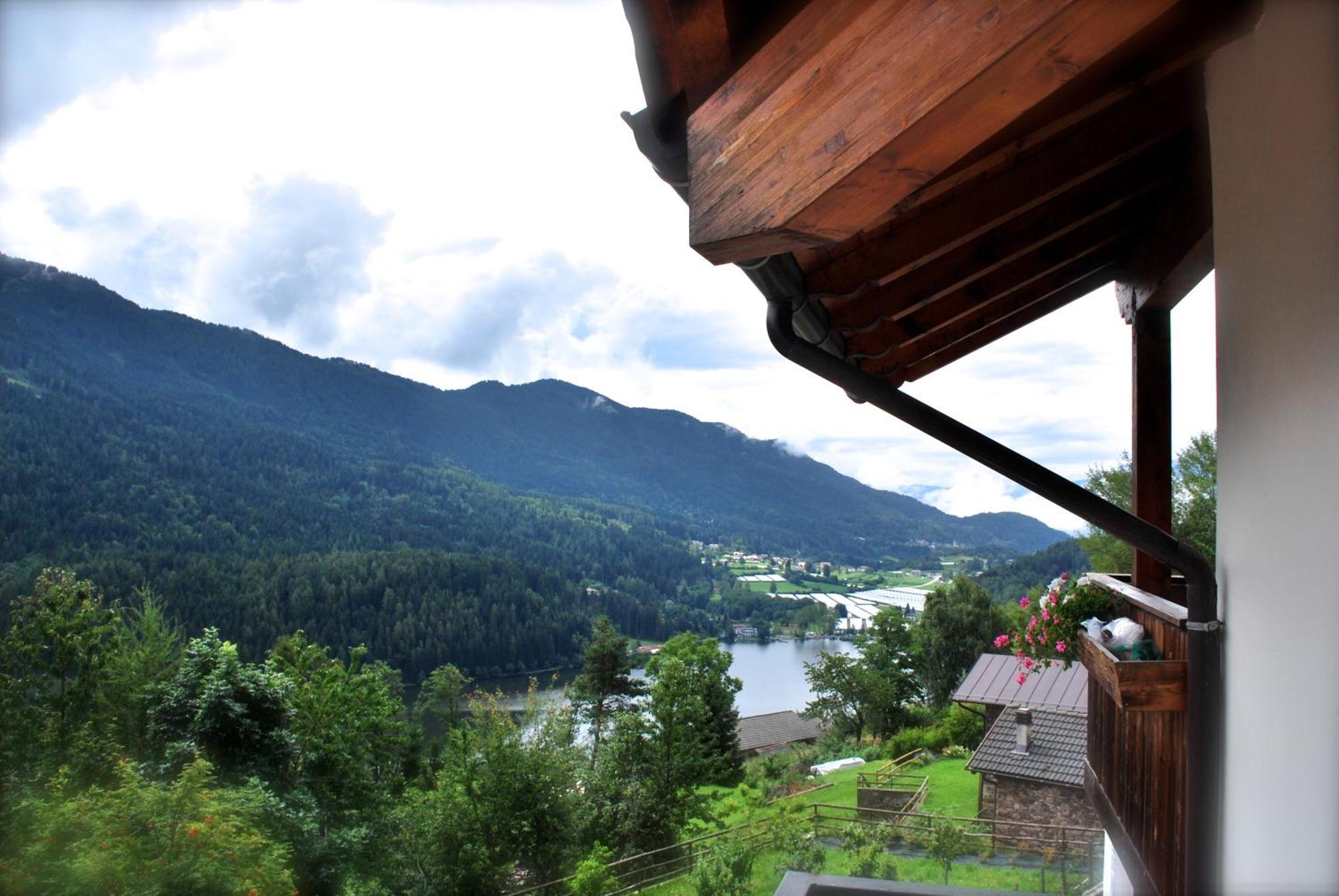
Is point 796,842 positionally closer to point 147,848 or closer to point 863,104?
point 147,848

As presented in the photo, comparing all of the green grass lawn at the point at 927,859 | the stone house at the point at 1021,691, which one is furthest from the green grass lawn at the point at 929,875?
the stone house at the point at 1021,691

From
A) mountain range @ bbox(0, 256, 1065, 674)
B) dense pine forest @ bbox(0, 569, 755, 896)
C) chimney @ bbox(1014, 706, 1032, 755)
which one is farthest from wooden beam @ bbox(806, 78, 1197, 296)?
mountain range @ bbox(0, 256, 1065, 674)

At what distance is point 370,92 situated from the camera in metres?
10.5

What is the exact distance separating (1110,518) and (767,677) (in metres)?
54.7

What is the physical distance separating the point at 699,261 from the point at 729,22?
0.27m

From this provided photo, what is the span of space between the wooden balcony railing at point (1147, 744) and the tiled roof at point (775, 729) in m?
28.9

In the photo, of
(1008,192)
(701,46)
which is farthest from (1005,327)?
(701,46)

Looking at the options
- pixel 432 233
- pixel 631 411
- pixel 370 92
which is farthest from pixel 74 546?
pixel 631 411

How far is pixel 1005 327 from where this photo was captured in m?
2.72

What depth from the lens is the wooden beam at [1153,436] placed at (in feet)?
7.30

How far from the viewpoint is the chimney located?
11203mm

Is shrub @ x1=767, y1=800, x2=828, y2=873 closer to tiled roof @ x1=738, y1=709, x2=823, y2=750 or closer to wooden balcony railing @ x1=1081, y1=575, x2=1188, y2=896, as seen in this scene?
wooden balcony railing @ x1=1081, y1=575, x2=1188, y2=896

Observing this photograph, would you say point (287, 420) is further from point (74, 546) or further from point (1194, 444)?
point (1194, 444)

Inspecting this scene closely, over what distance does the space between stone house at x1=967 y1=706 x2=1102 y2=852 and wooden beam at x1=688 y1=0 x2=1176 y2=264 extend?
11.1 meters
